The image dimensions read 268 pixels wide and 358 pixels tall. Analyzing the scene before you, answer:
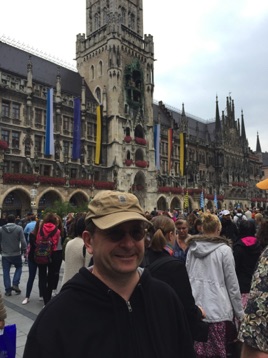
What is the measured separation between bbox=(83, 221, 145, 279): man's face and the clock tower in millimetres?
35132

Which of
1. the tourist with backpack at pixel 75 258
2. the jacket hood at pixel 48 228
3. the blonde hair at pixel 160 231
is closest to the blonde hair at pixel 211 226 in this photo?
the blonde hair at pixel 160 231

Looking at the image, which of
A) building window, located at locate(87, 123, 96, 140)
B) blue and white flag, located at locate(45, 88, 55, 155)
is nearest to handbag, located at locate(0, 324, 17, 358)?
blue and white flag, located at locate(45, 88, 55, 155)

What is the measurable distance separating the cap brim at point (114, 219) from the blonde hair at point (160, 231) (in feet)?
5.87

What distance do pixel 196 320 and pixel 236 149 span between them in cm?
6426

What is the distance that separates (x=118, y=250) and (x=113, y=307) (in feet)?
0.99

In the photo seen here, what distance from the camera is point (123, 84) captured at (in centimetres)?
3969

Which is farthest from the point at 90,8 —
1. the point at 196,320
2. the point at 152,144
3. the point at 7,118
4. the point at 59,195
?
the point at 196,320

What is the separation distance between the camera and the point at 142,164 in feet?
130

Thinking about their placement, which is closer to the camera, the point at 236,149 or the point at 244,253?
the point at 244,253

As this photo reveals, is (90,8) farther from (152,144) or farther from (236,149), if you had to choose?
(236,149)

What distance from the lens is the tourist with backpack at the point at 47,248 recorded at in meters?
7.14

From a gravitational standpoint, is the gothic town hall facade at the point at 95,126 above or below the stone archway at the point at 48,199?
above

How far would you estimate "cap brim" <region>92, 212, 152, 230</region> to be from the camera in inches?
69.2

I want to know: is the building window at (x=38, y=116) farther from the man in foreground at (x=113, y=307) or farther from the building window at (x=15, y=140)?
the man in foreground at (x=113, y=307)
